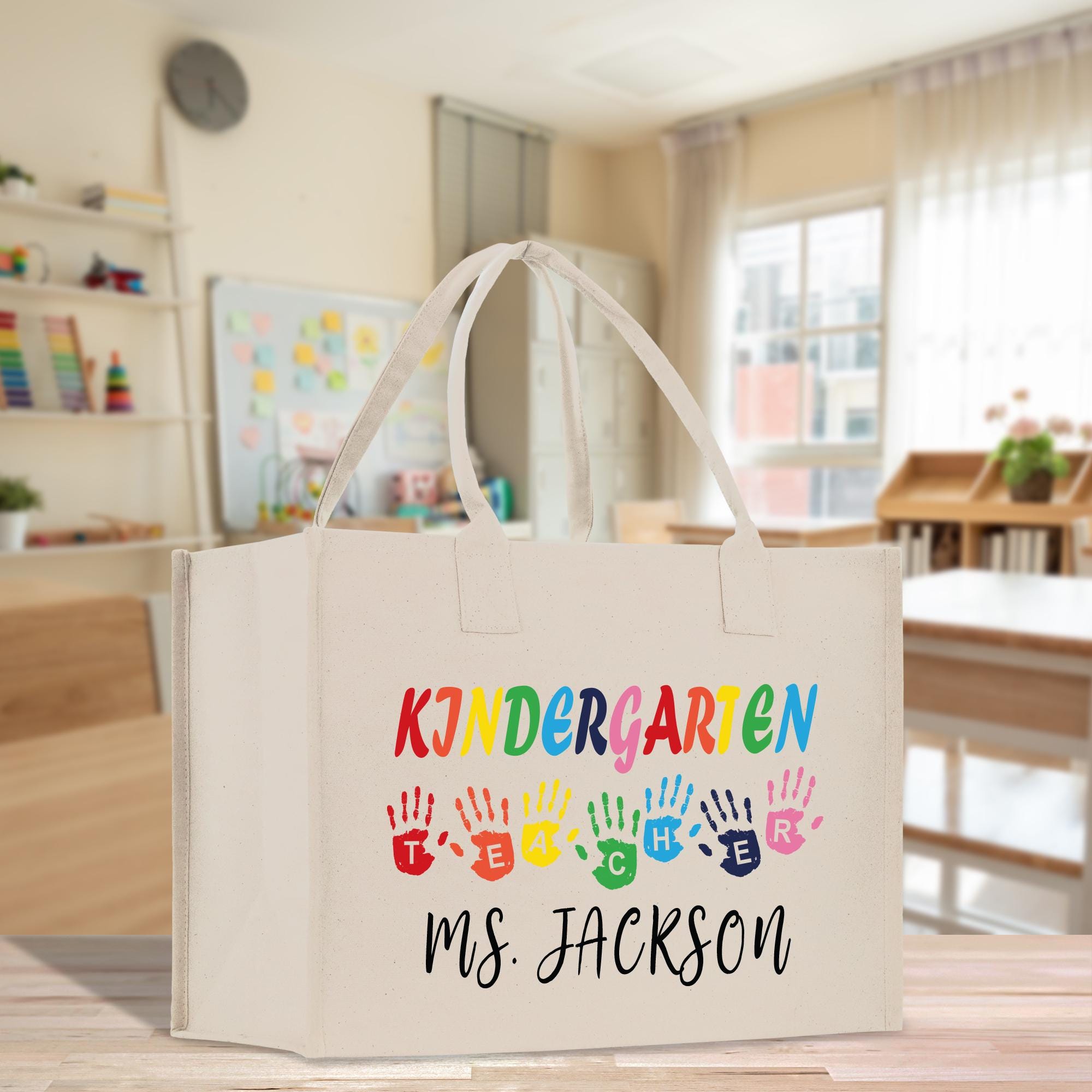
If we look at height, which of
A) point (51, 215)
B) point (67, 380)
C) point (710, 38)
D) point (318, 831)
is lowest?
point (318, 831)

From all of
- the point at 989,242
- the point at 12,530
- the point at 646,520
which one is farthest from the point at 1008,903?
the point at 989,242

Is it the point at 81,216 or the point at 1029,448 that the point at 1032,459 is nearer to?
the point at 1029,448

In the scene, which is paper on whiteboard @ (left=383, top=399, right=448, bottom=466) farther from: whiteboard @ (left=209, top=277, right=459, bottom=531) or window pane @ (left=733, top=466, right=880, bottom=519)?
window pane @ (left=733, top=466, right=880, bottom=519)

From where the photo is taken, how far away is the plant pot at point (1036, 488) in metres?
3.62

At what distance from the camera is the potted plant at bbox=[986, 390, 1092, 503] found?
3.59 metres

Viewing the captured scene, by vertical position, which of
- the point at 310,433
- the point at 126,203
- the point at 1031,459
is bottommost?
the point at 1031,459

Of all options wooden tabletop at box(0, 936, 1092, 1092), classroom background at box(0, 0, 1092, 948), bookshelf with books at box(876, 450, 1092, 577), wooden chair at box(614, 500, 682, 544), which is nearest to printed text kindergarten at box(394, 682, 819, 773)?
wooden tabletop at box(0, 936, 1092, 1092)

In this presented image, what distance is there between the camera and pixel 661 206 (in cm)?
572

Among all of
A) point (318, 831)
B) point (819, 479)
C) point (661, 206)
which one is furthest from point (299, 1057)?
point (661, 206)

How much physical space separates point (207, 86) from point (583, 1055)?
447cm

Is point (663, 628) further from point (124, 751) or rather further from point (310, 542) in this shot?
point (124, 751)

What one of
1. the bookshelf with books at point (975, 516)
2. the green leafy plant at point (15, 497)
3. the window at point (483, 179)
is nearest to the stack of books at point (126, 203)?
the green leafy plant at point (15, 497)

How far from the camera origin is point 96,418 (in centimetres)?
358

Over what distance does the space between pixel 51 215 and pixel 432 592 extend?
3905 mm
